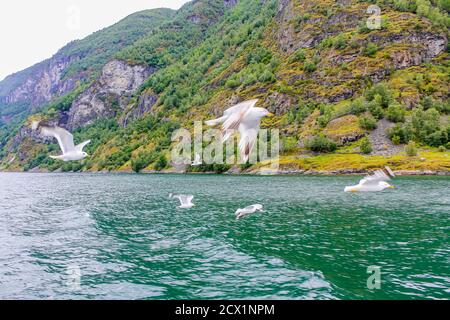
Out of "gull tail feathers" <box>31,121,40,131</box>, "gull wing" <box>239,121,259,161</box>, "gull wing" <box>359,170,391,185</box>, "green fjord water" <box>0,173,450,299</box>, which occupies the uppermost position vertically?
"gull tail feathers" <box>31,121,40,131</box>

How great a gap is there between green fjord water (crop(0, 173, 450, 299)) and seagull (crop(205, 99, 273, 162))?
819 cm

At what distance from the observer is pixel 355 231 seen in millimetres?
30328

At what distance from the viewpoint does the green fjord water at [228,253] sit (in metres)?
17.5

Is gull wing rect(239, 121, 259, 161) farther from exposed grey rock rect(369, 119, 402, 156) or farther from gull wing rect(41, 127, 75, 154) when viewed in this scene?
exposed grey rock rect(369, 119, 402, 156)

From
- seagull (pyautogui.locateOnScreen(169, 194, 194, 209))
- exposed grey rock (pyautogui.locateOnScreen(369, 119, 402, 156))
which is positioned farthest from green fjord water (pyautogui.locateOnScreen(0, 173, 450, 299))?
exposed grey rock (pyautogui.locateOnScreen(369, 119, 402, 156))

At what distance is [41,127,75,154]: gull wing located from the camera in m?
19.7

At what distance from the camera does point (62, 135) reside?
72.3 feet

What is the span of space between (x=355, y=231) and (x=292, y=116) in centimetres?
14318

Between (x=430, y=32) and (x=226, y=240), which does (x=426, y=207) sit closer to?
(x=226, y=240)

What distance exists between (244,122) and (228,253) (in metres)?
14.7

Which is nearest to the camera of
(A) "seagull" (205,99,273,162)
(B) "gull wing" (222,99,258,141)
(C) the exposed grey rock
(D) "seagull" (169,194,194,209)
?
(B) "gull wing" (222,99,258,141)

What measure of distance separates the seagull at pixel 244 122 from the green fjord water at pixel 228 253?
819 centimetres

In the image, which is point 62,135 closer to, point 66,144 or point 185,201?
point 66,144
